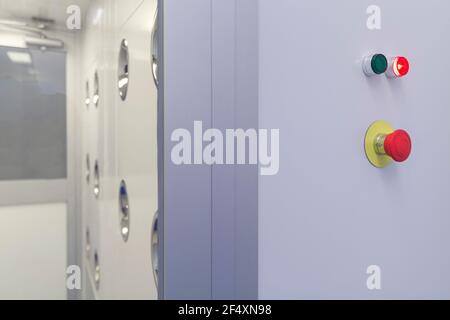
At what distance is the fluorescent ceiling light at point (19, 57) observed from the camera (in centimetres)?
65

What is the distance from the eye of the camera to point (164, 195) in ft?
1.52

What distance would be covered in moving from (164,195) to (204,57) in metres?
0.19

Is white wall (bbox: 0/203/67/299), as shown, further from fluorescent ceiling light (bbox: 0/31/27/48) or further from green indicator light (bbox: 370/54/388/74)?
green indicator light (bbox: 370/54/388/74)

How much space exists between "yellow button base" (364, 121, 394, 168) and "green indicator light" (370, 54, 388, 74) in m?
0.08

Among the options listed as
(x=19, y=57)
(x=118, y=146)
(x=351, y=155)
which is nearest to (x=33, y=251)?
(x=118, y=146)

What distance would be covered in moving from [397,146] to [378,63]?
5.2 inches

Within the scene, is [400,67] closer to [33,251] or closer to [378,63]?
[378,63]

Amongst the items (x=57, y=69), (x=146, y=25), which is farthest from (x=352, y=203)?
(x=57, y=69)

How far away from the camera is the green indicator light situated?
1.78 ft

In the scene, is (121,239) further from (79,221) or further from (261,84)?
(261,84)

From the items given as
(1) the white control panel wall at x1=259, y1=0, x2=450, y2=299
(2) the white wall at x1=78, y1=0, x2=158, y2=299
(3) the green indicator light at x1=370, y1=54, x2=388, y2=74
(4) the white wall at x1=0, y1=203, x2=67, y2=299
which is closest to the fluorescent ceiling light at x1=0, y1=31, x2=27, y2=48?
(2) the white wall at x1=78, y1=0, x2=158, y2=299

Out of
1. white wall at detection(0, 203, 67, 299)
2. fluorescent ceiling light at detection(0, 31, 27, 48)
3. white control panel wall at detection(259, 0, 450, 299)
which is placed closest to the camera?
white control panel wall at detection(259, 0, 450, 299)

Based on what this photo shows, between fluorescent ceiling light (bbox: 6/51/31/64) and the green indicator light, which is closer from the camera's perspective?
the green indicator light

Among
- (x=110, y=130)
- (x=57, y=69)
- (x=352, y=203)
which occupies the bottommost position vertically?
(x=352, y=203)
